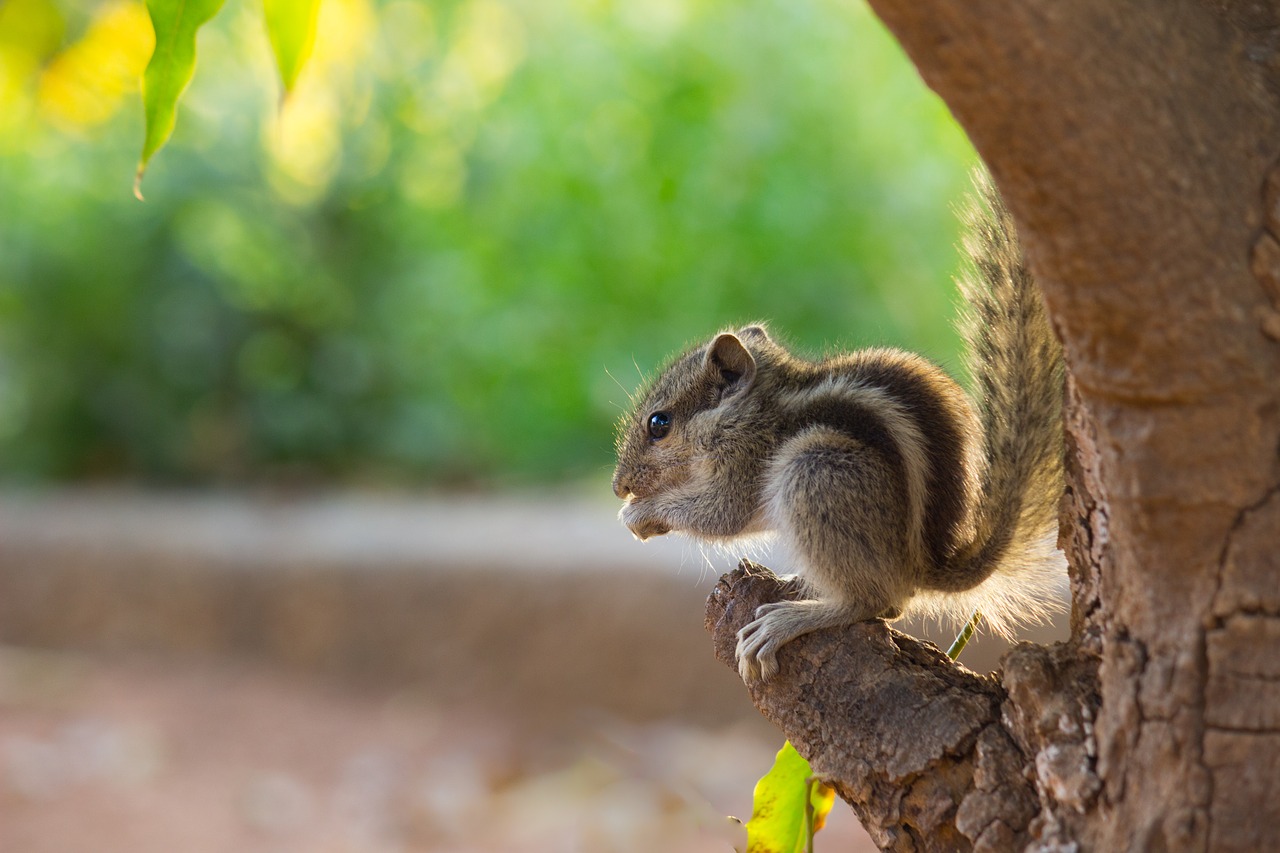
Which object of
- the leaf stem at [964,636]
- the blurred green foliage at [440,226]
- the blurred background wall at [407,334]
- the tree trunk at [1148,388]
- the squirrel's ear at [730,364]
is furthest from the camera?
the blurred green foliage at [440,226]

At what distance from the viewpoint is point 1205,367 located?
83cm

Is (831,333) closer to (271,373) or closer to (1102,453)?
(271,373)

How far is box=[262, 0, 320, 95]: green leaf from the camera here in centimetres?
109

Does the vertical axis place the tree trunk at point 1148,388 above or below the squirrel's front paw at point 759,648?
below

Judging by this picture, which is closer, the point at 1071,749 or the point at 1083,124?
the point at 1083,124

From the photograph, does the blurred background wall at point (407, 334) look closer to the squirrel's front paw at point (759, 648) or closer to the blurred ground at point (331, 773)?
the blurred ground at point (331, 773)

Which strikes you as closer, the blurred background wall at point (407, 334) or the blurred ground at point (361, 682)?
the blurred ground at point (361, 682)

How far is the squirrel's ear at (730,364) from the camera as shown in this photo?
1697mm

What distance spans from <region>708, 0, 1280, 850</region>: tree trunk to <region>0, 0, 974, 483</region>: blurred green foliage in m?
3.30

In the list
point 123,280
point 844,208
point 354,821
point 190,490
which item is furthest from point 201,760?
point 844,208

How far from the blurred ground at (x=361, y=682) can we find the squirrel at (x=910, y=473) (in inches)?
54.3

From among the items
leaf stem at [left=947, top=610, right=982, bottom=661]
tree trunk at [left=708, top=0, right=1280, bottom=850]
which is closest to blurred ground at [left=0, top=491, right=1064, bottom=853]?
leaf stem at [left=947, top=610, right=982, bottom=661]

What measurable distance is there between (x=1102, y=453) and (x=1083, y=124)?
0.85 feet

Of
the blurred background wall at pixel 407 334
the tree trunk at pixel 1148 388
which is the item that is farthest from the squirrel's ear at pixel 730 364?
the blurred background wall at pixel 407 334
